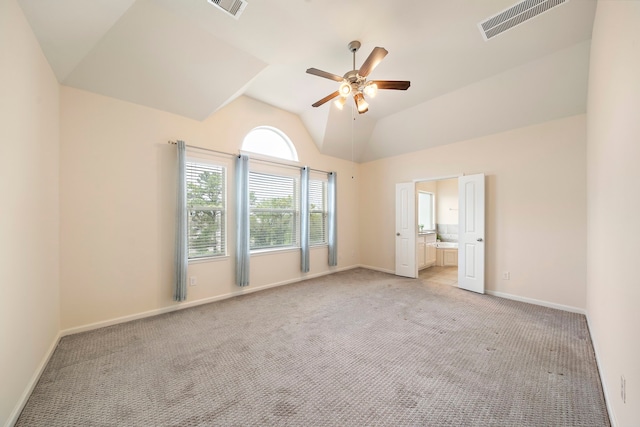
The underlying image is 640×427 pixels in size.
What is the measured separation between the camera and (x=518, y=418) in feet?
5.04

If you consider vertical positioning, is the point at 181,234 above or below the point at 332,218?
below

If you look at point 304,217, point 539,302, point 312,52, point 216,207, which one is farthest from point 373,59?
point 539,302

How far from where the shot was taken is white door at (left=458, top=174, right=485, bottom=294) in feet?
13.3

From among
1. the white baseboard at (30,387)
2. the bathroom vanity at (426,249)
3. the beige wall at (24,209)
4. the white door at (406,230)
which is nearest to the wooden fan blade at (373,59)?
the beige wall at (24,209)

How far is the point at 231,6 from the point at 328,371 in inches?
136

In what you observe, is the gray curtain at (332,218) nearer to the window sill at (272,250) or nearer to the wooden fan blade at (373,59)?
the window sill at (272,250)

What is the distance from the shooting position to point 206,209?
3586mm

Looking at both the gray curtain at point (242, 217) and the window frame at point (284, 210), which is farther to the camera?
the window frame at point (284, 210)

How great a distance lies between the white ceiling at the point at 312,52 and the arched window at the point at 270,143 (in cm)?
63

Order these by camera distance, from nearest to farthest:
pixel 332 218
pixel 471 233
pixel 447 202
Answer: pixel 471 233, pixel 332 218, pixel 447 202

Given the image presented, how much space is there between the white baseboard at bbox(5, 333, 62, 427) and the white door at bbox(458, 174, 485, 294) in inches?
210

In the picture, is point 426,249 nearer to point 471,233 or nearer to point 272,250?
point 471,233

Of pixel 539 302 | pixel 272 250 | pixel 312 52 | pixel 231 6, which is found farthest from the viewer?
pixel 272 250

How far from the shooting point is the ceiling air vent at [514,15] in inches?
86.6
